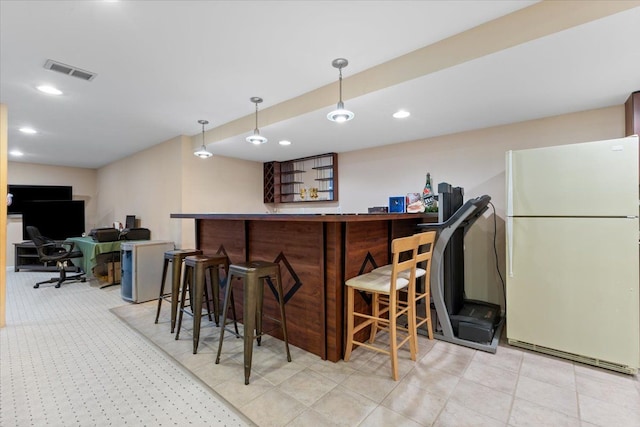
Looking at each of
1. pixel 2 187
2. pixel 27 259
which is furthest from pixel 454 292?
pixel 27 259

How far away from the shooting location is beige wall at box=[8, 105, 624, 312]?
10.9 ft

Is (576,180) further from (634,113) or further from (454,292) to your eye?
(454,292)

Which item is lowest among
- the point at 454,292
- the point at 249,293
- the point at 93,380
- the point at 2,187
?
the point at 93,380

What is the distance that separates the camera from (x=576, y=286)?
236cm

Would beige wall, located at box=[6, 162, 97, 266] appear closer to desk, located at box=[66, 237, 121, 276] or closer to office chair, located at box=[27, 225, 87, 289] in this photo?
office chair, located at box=[27, 225, 87, 289]

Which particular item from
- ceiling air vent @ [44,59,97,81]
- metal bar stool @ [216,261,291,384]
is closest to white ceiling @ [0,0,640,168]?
ceiling air vent @ [44,59,97,81]

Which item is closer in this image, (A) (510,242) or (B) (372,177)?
(A) (510,242)

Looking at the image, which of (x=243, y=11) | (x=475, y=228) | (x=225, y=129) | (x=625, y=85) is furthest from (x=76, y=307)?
(x=625, y=85)

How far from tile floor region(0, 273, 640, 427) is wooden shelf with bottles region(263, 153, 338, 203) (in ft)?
9.98

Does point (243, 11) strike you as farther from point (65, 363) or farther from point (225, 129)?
point (65, 363)

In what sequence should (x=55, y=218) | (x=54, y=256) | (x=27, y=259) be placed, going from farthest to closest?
(x=55, y=218) → (x=27, y=259) → (x=54, y=256)

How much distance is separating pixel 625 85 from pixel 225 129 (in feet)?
13.9

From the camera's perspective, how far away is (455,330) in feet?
9.12

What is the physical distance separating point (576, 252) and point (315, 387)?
2273 mm
